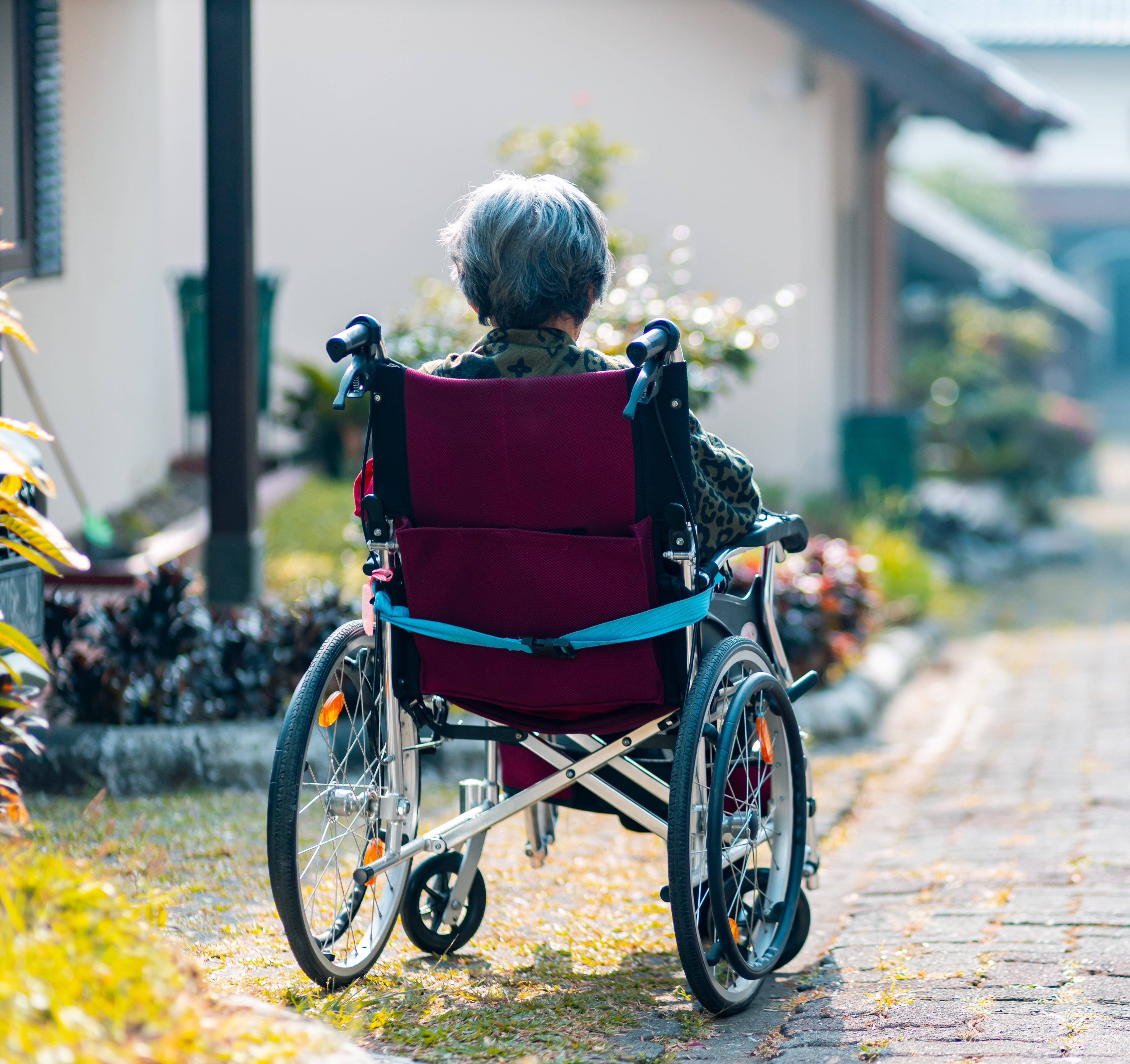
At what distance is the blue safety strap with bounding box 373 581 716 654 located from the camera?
107 inches

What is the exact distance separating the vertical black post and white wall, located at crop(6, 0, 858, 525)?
317cm

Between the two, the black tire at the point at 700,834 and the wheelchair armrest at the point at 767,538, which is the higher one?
the wheelchair armrest at the point at 767,538

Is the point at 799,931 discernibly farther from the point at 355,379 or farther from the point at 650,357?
the point at 355,379

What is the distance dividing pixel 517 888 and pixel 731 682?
1.12m

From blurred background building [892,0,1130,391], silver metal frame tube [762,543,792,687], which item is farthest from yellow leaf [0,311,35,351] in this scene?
blurred background building [892,0,1130,391]

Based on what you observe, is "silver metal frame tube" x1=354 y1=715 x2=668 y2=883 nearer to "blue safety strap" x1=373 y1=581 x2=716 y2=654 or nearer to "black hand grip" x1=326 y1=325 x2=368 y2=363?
"blue safety strap" x1=373 y1=581 x2=716 y2=654

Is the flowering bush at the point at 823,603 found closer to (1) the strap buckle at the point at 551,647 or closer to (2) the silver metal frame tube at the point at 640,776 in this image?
(2) the silver metal frame tube at the point at 640,776

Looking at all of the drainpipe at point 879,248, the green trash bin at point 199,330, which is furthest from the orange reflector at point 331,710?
the drainpipe at point 879,248

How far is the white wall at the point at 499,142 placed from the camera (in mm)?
9727

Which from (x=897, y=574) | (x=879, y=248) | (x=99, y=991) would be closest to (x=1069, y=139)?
(x=879, y=248)

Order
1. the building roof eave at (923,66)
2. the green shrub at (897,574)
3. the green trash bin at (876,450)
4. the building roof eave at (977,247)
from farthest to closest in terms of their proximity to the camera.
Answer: the building roof eave at (977,247)
the green trash bin at (876,450)
the building roof eave at (923,66)
the green shrub at (897,574)

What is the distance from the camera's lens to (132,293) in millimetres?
8125

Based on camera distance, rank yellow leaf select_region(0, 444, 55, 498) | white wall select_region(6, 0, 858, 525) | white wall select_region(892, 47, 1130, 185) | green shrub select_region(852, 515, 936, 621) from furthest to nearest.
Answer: white wall select_region(892, 47, 1130, 185), white wall select_region(6, 0, 858, 525), green shrub select_region(852, 515, 936, 621), yellow leaf select_region(0, 444, 55, 498)

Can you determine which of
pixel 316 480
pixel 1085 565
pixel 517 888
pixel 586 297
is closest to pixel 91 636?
pixel 517 888
